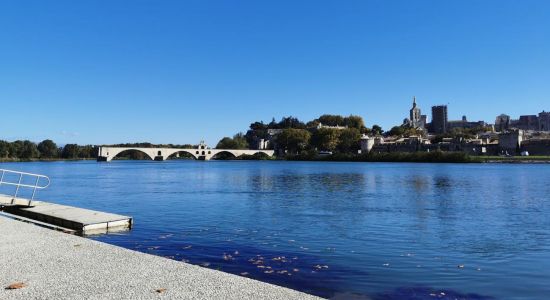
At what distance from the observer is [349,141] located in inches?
7308

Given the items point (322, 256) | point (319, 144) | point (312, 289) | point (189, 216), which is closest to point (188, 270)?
point (312, 289)

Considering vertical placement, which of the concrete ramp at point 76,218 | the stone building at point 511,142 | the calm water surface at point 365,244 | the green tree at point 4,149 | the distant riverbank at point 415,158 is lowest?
the calm water surface at point 365,244

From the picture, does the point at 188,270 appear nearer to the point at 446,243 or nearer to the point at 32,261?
the point at 32,261

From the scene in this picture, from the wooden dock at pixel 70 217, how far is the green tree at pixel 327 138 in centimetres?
16226

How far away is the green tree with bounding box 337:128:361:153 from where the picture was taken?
18562cm

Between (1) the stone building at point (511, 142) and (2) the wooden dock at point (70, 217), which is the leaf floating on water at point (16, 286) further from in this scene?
(1) the stone building at point (511, 142)

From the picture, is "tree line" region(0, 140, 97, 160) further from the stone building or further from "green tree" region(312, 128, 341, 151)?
the stone building

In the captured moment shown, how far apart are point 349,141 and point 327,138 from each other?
11449mm

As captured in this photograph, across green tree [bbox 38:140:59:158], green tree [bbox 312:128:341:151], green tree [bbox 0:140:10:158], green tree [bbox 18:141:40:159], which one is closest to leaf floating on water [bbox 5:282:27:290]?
green tree [bbox 312:128:341:151]

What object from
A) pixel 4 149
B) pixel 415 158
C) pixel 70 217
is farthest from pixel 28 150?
pixel 70 217

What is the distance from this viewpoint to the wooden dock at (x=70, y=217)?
626 inches

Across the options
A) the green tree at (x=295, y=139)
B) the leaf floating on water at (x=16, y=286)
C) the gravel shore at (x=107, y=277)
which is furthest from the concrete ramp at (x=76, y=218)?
the green tree at (x=295, y=139)

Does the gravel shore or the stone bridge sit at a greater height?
the stone bridge

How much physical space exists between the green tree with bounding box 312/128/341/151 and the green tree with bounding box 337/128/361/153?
227cm
